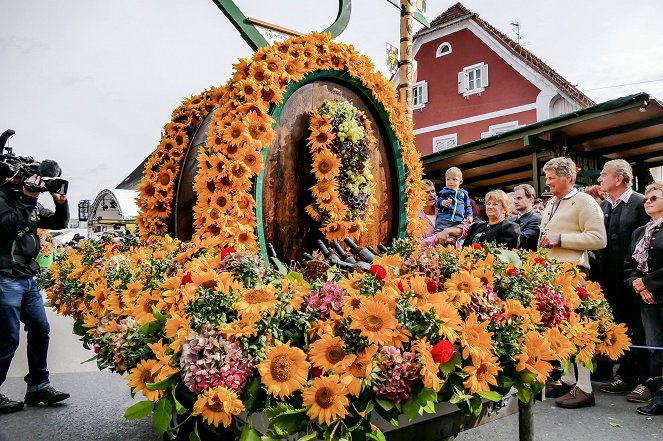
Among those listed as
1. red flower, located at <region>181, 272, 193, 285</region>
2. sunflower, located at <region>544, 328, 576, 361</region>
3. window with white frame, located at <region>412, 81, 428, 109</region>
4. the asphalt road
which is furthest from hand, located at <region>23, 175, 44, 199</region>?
window with white frame, located at <region>412, 81, 428, 109</region>

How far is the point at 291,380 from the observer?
1.38m

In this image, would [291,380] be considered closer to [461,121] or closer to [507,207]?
[507,207]

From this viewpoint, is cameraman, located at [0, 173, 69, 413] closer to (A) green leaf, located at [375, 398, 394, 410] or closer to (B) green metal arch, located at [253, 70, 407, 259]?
(B) green metal arch, located at [253, 70, 407, 259]

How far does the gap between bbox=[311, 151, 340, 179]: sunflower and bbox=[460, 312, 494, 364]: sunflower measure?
1.21m

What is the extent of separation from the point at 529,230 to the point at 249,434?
355cm

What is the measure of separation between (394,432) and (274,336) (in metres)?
0.46

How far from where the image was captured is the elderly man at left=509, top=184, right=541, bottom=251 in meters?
4.21

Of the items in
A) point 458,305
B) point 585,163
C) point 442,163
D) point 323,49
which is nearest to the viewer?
point 458,305

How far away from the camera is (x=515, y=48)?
60.9 feet

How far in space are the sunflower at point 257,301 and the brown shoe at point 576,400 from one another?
3006mm

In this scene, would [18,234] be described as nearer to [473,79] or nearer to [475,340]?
[475,340]

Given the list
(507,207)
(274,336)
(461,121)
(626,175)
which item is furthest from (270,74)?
(461,121)

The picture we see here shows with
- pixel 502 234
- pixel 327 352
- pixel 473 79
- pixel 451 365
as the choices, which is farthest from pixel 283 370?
pixel 473 79

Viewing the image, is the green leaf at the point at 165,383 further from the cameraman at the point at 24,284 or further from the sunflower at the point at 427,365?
the cameraman at the point at 24,284
